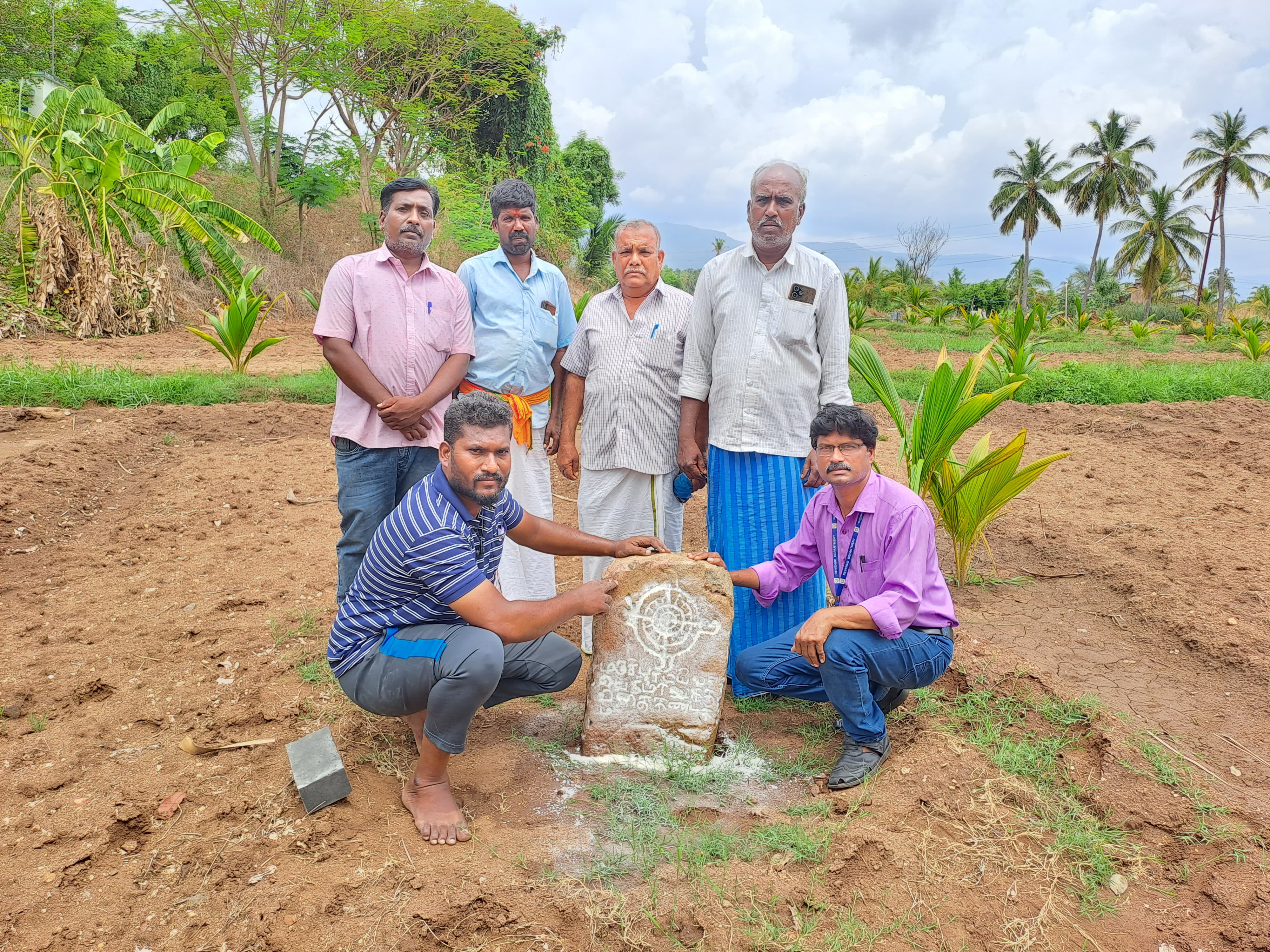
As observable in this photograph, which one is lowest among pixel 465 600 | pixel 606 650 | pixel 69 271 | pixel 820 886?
pixel 820 886

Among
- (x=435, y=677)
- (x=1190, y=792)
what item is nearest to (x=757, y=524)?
(x=435, y=677)

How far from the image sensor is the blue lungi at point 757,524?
9.96 feet

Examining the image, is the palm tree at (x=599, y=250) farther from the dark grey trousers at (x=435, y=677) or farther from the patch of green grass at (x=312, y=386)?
the dark grey trousers at (x=435, y=677)

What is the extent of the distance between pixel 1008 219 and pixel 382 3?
29.0 m

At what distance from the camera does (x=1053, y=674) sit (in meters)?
3.31

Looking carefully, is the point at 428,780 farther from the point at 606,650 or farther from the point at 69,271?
the point at 69,271

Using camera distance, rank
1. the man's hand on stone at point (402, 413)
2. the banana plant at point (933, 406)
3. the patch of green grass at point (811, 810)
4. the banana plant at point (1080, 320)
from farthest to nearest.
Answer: the banana plant at point (1080, 320) → the banana plant at point (933, 406) → the man's hand on stone at point (402, 413) → the patch of green grass at point (811, 810)

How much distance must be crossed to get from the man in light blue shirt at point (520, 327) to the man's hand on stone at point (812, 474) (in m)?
0.99

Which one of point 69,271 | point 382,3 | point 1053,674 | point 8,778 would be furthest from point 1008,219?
point 8,778

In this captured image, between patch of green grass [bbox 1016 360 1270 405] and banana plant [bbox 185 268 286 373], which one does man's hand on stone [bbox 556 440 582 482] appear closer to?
banana plant [bbox 185 268 286 373]

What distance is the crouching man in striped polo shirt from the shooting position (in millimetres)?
2252

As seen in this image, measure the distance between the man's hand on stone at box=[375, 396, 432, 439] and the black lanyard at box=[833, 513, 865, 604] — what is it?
1.45 metres

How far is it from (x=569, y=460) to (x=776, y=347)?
0.99 m

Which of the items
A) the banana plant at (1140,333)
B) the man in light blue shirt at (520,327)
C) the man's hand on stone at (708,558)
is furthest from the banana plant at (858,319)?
the man's hand on stone at (708,558)
